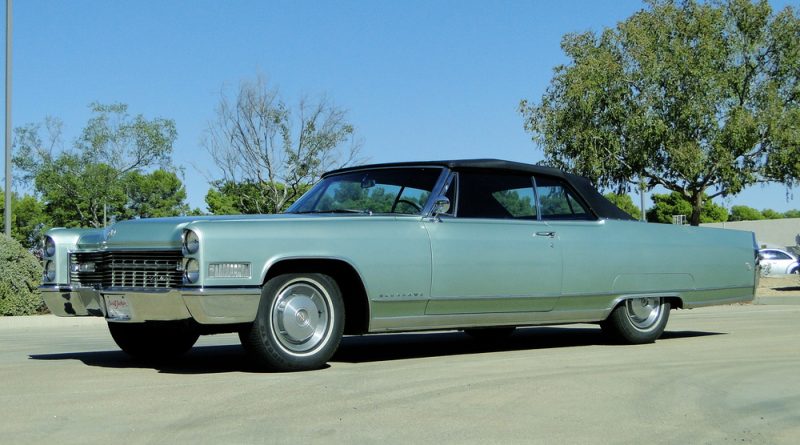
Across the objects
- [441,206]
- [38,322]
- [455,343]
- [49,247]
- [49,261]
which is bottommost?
[38,322]

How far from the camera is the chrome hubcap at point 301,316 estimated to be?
281 inches

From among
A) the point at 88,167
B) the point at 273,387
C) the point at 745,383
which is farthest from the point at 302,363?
the point at 88,167

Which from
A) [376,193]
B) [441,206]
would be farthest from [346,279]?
[376,193]

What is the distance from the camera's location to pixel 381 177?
28.2 ft

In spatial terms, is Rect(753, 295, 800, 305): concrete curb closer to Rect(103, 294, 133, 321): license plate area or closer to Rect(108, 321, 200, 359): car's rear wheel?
Rect(108, 321, 200, 359): car's rear wheel

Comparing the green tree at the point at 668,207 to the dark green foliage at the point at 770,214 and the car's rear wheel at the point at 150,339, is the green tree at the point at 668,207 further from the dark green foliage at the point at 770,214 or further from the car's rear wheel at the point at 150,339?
the car's rear wheel at the point at 150,339

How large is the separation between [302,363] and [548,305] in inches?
97.7

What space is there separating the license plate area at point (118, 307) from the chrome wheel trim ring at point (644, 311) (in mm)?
4668

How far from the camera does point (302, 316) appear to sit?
7.23 meters

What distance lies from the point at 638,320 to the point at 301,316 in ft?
12.7

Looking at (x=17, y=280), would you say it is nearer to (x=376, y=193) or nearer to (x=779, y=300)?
(x=376, y=193)

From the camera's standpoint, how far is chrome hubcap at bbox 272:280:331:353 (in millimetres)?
7145

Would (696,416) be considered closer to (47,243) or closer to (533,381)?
(533,381)

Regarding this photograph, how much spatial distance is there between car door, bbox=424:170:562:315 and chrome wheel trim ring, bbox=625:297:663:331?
1217 mm
